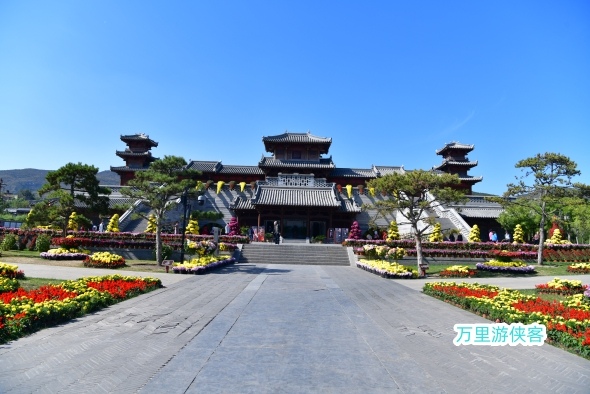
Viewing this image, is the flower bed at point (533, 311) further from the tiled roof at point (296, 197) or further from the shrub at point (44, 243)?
the shrub at point (44, 243)

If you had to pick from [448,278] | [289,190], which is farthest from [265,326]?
[289,190]

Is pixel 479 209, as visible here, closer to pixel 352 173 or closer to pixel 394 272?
pixel 352 173

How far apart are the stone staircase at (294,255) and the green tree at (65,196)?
30.8 feet

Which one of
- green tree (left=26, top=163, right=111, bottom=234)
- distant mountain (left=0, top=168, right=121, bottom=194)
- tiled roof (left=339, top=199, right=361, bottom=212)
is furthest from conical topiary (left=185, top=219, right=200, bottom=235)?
distant mountain (left=0, top=168, right=121, bottom=194)

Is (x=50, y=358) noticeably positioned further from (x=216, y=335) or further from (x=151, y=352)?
(x=216, y=335)

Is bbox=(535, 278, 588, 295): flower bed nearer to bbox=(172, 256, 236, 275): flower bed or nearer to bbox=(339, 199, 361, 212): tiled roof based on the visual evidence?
bbox=(172, 256, 236, 275): flower bed

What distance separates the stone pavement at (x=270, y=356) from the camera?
416 centimetres

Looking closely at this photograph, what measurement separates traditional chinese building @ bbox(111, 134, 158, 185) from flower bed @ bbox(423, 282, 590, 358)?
41.6m

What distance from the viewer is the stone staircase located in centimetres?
2342

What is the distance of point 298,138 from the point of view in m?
42.0

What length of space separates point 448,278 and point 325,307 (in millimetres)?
9832

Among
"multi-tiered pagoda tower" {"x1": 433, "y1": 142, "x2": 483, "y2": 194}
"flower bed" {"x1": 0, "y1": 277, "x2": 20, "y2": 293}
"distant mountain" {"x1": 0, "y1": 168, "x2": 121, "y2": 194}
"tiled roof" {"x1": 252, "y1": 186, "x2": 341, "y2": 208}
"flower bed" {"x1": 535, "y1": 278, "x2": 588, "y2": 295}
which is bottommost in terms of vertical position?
"flower bed" {"x1": 535, "y1": 278, "x2": 588, "y2": 295}

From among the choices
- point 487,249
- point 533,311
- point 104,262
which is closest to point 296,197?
point 487,249

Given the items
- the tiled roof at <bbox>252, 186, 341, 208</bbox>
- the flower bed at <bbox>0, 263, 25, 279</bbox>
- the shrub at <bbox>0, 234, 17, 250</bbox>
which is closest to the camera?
the flower bed at <bbox>0, 263, 25, 279</bbox>
